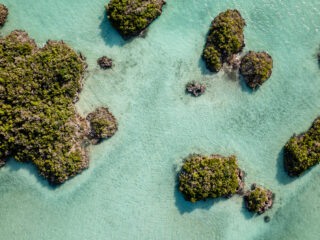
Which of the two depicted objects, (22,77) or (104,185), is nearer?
(22,77)

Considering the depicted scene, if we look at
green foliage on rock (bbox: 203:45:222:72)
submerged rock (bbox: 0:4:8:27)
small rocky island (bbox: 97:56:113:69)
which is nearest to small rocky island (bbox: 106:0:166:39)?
small rocky island (bbox: 97:56:113:69)

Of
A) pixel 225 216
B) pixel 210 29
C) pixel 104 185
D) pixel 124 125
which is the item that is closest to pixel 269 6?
pixel 210 29

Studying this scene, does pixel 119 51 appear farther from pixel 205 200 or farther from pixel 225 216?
pixel 225 216

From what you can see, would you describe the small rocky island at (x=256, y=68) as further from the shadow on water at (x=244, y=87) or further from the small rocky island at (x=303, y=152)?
the small rocky island at (x=303, y=152)

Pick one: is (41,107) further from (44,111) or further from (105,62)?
(105,62)

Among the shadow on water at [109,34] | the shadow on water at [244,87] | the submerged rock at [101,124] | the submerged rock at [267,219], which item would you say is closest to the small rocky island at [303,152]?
the submerged rock at [267,219]

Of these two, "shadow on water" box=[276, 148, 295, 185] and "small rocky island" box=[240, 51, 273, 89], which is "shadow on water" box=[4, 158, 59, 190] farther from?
"shadow on water" box=[276, 148, 295, 185]

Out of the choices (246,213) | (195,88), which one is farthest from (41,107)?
(246,213)
